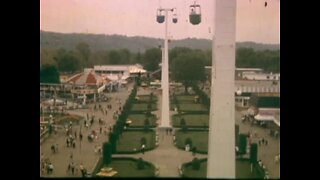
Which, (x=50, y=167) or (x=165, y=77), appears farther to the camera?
(x=165, y=77)

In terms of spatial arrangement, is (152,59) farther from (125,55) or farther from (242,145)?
(242,145)

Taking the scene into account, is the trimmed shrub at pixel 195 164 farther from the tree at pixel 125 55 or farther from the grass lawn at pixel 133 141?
the tree at pixel 125 55

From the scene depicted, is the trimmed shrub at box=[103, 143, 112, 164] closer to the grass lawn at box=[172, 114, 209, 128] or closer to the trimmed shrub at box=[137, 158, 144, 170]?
the trimmed shrub at box=[137, 158, 144, 170]

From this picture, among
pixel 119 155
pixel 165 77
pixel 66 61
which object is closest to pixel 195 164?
pixel 119 155

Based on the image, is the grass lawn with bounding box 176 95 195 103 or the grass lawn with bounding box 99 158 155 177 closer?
the grass lawn with bounding box 99 158 155 177

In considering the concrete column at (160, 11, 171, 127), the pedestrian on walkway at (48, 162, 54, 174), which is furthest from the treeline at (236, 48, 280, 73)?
the pedestrian on walkway at (48, 162, 54, 174)
